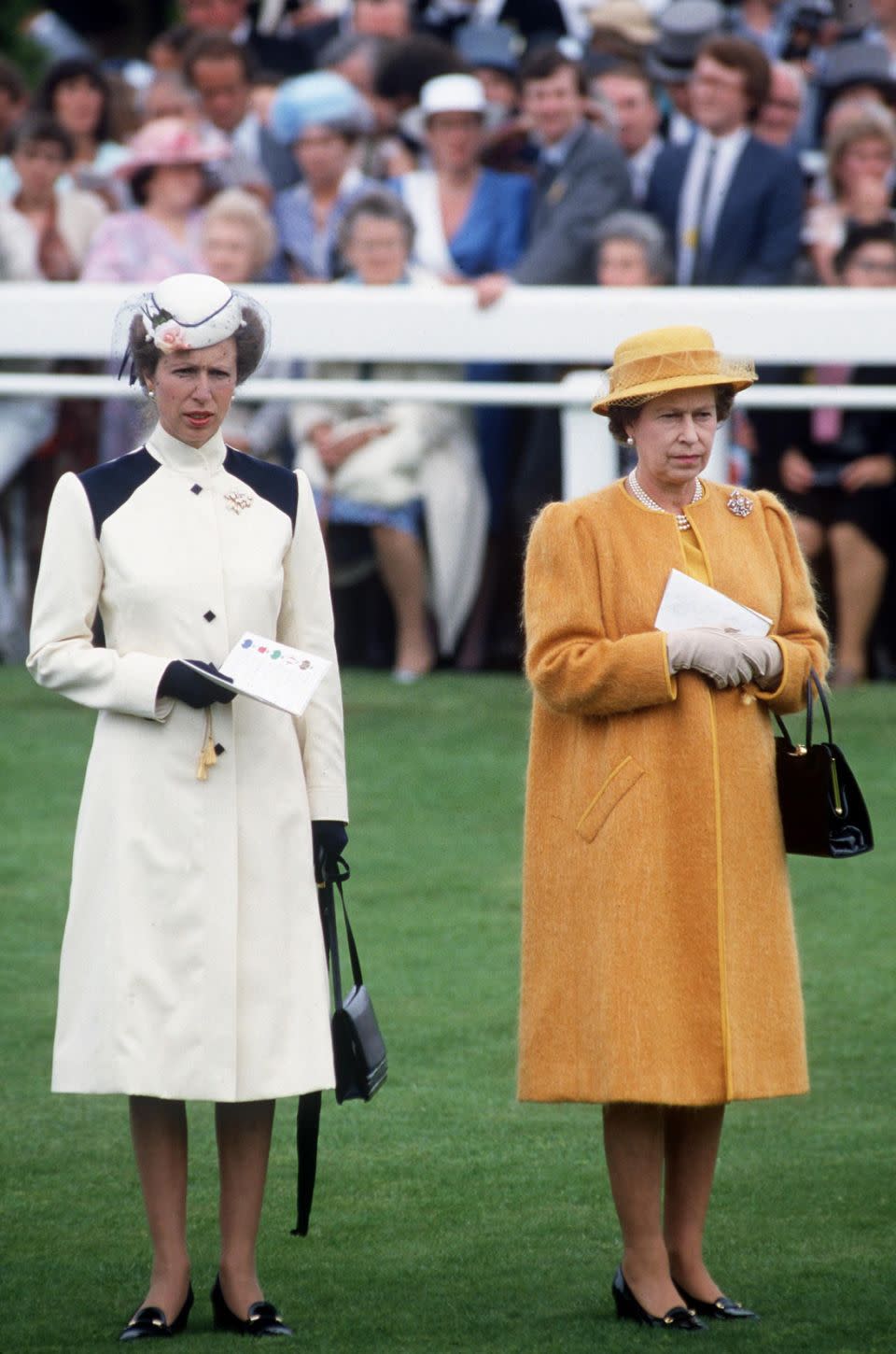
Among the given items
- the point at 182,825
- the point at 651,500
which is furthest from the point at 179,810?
the point at 651,500

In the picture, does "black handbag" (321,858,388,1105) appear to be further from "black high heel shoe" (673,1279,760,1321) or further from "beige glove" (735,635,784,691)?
"beige glove" (735,635,784,691)

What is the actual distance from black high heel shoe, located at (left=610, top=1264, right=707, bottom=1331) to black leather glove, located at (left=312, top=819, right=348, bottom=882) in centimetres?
93

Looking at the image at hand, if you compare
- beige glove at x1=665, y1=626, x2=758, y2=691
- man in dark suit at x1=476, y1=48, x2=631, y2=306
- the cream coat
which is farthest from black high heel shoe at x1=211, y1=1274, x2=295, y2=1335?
man in dark suit at x1=476, y1=48, x2=631, y2=306

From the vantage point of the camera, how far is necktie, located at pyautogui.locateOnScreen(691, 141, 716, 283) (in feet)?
36.7

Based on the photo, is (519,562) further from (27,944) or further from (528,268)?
(27,944)

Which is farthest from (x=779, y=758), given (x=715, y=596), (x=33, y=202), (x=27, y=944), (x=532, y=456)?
(x=33, y=202)

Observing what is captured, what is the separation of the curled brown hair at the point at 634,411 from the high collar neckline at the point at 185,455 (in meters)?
0.75

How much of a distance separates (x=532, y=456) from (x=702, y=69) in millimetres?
2056

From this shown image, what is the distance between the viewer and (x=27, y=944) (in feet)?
24.8

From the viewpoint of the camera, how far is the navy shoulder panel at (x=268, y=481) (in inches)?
188

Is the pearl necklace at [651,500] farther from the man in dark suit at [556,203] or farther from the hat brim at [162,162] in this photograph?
the hat brim at [162,162]

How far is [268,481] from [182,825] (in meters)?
0.69

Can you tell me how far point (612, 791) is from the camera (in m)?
4.65

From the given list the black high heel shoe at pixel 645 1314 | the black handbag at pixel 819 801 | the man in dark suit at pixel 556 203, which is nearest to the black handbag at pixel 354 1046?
the black high heel shoe at pixel 645 1314
